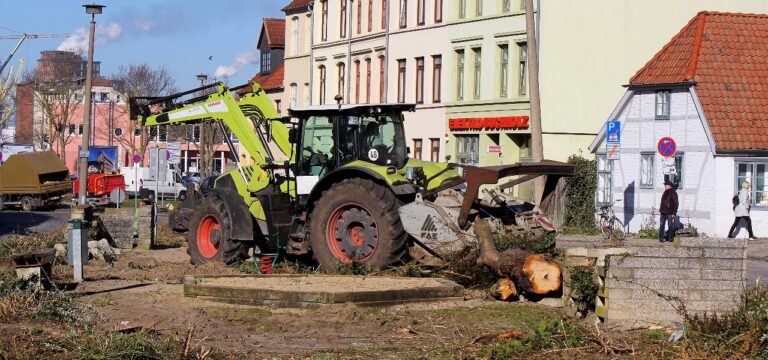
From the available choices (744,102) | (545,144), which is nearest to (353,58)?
(545,144)

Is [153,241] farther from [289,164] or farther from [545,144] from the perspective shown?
[545,144]

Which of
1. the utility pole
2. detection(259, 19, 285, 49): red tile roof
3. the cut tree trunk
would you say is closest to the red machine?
detection(259, 19, 285, 49): red tile roof

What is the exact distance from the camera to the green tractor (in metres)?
18.7

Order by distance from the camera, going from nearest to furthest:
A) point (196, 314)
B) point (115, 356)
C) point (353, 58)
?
point (115, 356), point (196, 314), point (353, 58)

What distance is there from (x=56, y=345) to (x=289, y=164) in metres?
10.8

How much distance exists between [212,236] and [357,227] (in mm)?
3881

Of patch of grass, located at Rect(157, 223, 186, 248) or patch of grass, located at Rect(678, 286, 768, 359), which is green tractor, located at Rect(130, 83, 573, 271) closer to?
patch of grass, located at Rect(157, 223, 186, 248)

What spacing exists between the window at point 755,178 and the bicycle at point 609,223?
355 cm

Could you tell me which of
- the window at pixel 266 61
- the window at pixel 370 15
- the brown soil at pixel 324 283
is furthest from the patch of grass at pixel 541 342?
the window at pixel 266 61

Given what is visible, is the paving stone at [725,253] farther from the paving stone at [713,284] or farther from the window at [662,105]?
the window at [662,105]

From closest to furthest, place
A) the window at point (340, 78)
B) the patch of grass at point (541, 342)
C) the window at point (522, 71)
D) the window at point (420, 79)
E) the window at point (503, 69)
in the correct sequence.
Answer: the patch of grass at point (541, 342), the window at point (522, 71), the window at point (503, 69), the window at point (420, 79), the window at point (340, 78)

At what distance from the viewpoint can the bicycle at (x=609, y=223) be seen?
36.9 m

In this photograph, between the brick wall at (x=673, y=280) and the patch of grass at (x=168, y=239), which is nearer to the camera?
the brick wall at (x=673, y=280)

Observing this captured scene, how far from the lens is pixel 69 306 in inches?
555
